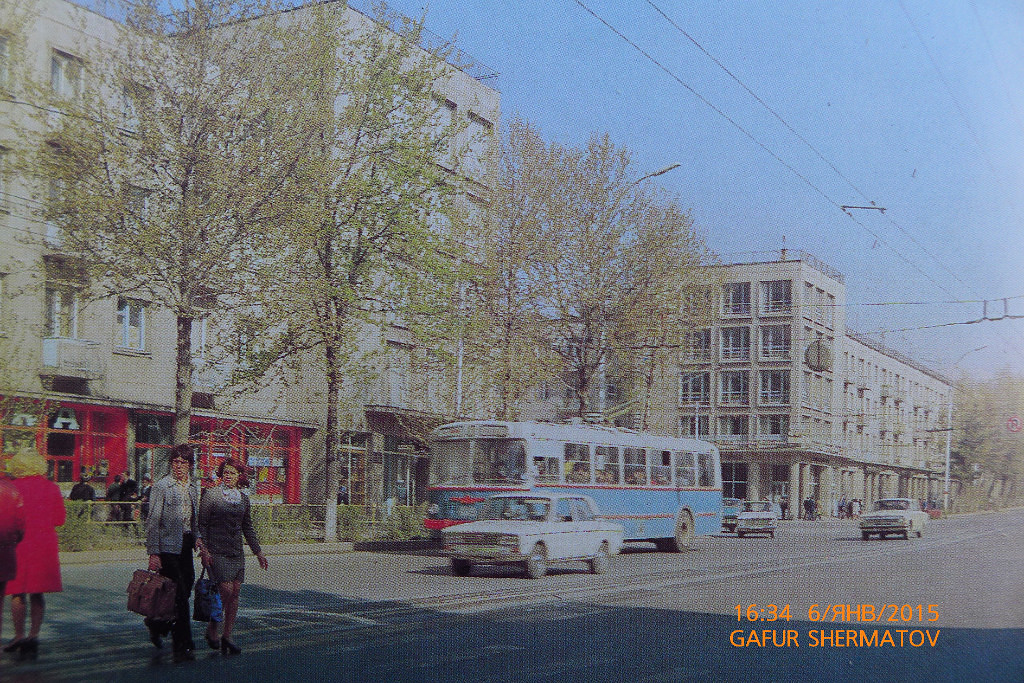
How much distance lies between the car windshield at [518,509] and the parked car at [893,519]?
2422cm

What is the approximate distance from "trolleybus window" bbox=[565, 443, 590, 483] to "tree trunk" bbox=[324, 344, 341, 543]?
693 cm

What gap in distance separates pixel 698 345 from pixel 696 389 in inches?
205

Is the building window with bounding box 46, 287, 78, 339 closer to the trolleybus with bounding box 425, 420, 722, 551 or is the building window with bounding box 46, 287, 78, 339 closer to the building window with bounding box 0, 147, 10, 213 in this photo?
the building window with bounding box 0, 147, 10, 213

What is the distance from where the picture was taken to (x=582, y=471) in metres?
25.4

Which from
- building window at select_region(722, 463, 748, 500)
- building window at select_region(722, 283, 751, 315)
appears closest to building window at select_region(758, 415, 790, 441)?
building window at select_region(722, 463, 748, 500)

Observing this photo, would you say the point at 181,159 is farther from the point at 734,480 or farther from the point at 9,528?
the point at 734,480

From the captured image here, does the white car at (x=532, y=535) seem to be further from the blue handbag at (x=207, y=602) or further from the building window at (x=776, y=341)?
the building window at (x=776, y=341)

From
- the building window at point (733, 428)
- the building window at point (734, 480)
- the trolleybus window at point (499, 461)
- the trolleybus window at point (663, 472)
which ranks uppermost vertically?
the building window at point (733, 428)

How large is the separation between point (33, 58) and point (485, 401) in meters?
18.3

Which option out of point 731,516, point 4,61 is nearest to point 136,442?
point 4,61

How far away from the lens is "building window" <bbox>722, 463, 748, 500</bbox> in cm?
5431

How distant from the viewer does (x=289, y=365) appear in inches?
1100

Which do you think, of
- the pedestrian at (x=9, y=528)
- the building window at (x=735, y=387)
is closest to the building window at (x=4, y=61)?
the pedestrian at (x=9, y=528)

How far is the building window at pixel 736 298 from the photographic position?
129 ft
